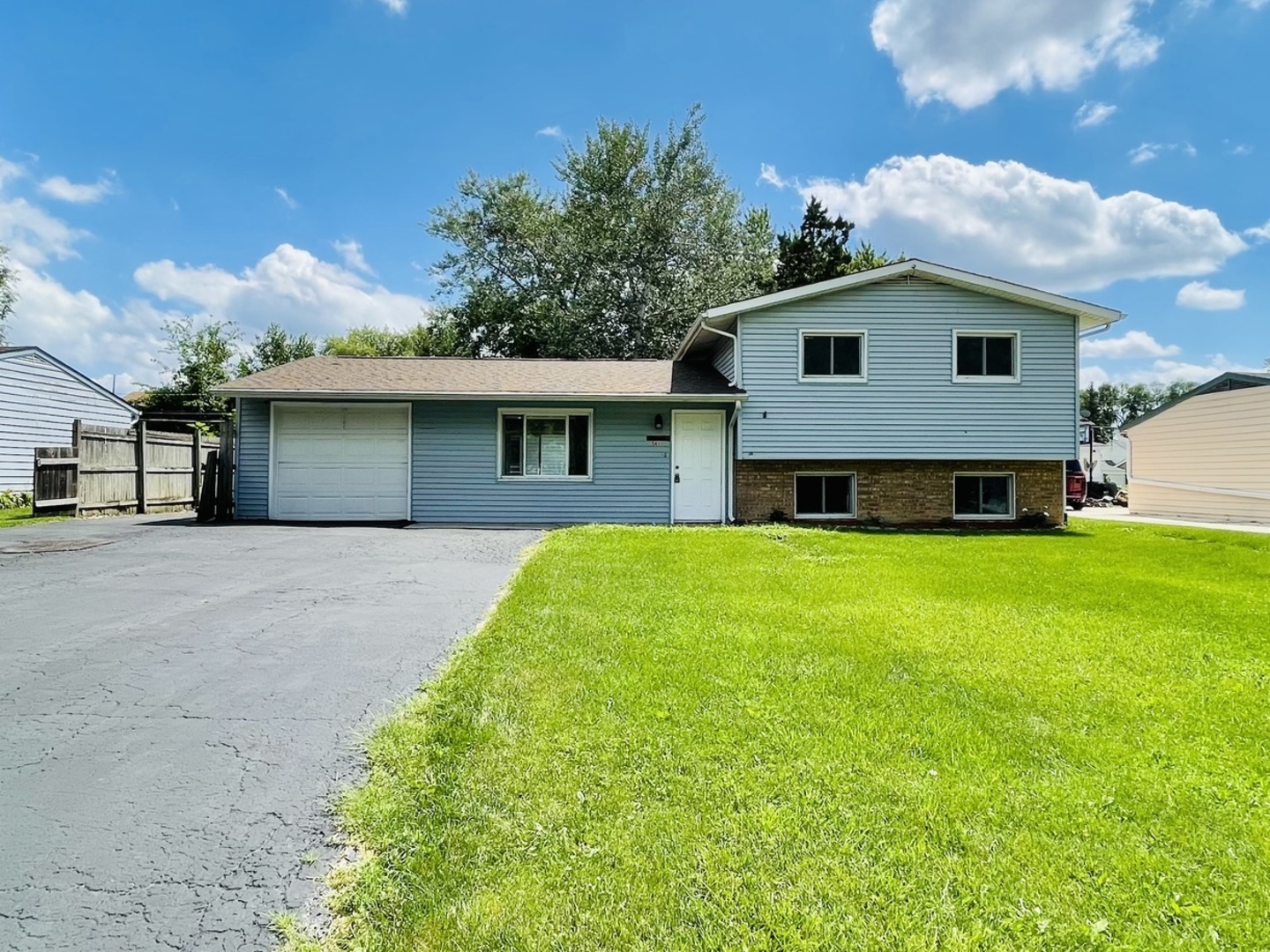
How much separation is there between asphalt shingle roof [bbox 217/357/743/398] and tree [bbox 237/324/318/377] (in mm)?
22900

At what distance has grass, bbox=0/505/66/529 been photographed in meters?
11.3

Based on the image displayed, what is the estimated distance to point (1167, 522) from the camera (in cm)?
1559

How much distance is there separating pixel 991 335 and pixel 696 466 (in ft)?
21.8

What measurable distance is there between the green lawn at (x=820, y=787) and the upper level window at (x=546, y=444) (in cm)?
766

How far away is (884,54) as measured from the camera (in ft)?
52.4

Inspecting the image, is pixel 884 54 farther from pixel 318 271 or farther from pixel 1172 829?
pixel 318 271

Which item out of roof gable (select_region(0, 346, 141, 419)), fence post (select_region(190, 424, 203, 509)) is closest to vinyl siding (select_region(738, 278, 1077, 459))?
fence post (select_region(190, 424, 203, 509))

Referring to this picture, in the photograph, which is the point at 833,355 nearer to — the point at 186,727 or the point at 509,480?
the point at 509,480

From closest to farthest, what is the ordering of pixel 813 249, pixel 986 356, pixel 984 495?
pixel 986 356
pixel 984 495
pixel 813 249

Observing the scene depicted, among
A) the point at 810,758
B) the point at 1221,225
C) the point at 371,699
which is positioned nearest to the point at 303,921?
the point at 371,699

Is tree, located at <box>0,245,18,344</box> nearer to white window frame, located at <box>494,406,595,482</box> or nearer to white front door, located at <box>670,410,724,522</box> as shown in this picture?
white window frame, located at <box>494,406,595,482</box>

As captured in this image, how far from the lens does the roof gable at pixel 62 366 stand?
15.9 metres

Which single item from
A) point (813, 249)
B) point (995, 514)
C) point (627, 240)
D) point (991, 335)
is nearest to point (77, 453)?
point (991, 335)

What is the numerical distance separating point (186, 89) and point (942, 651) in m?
22.3
